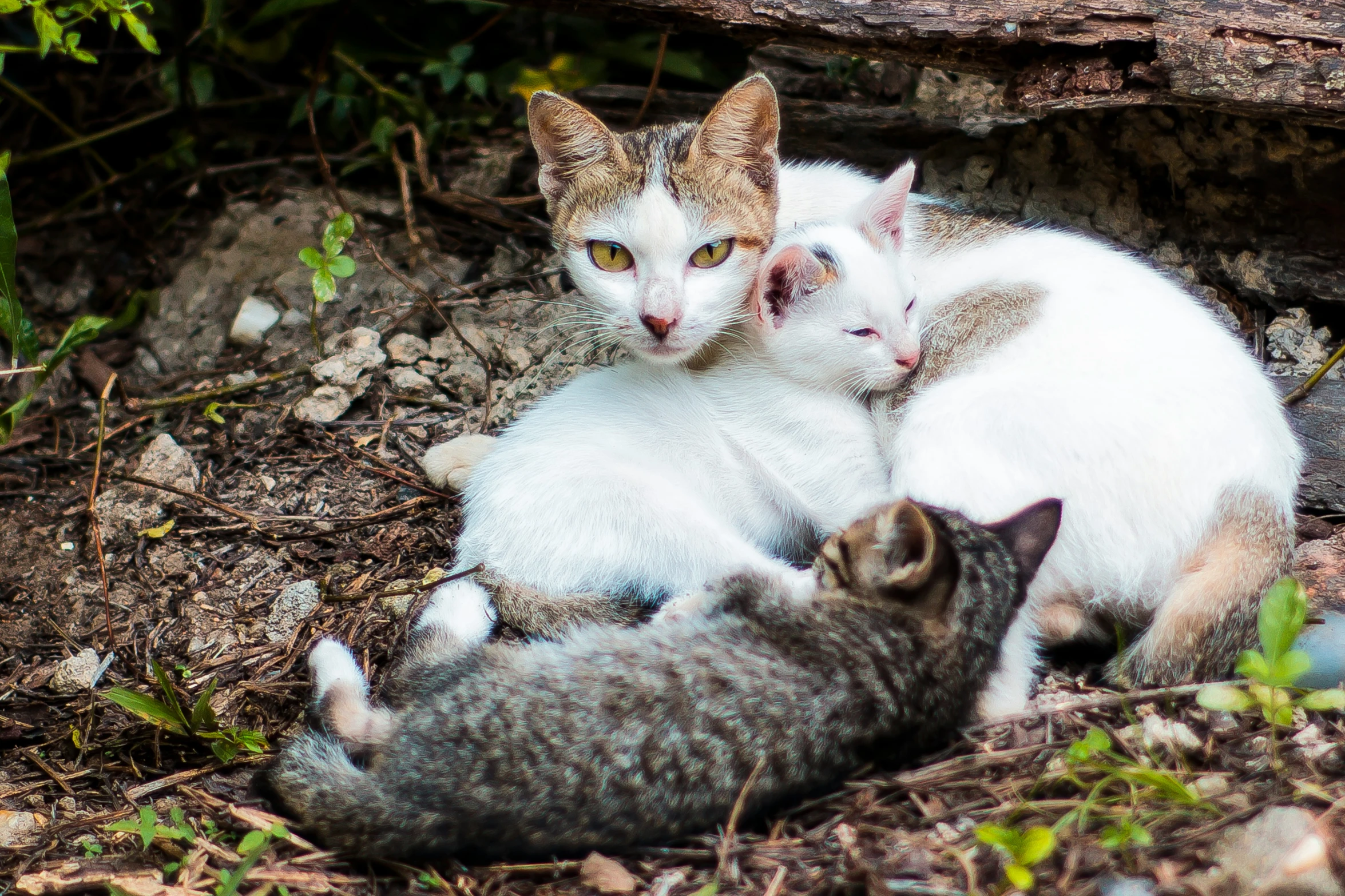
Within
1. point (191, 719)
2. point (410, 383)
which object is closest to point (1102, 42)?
point (410, 383)

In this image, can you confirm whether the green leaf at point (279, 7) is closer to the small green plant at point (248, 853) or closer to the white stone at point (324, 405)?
Result: the white stone at point (324, 405)

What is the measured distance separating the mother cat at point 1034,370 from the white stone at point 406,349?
1119mm

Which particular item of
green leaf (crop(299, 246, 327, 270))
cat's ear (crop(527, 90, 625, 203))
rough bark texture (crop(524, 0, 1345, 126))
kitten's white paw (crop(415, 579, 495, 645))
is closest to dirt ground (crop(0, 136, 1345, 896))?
kitten's white paw (crop(415, 579, 495, 645))

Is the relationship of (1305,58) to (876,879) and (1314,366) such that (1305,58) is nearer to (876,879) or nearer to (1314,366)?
(1314,366)

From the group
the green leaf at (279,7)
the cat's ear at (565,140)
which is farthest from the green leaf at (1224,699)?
the green leaf at (279,7)

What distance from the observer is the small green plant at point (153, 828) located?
108 inches

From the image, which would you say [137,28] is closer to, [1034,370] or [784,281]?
[784,281]

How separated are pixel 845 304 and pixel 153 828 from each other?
8.56ft

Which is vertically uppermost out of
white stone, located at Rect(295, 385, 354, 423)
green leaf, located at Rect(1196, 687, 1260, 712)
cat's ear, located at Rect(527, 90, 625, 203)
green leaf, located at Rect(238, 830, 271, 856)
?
cat's ear, located at Rect(527, 90, 625, 203)

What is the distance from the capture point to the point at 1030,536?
113 inches

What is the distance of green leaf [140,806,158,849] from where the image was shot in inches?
107

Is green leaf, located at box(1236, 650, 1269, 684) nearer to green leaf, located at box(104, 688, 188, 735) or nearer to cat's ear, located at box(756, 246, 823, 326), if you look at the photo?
cat's ear, located at box(756, 246, 823, 326)

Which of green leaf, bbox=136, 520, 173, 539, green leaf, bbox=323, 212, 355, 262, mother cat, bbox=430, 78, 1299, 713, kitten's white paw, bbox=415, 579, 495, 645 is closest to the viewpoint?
mother cat, bbox=430, 78, 1299, 713

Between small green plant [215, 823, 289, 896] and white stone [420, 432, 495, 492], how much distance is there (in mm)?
1667
